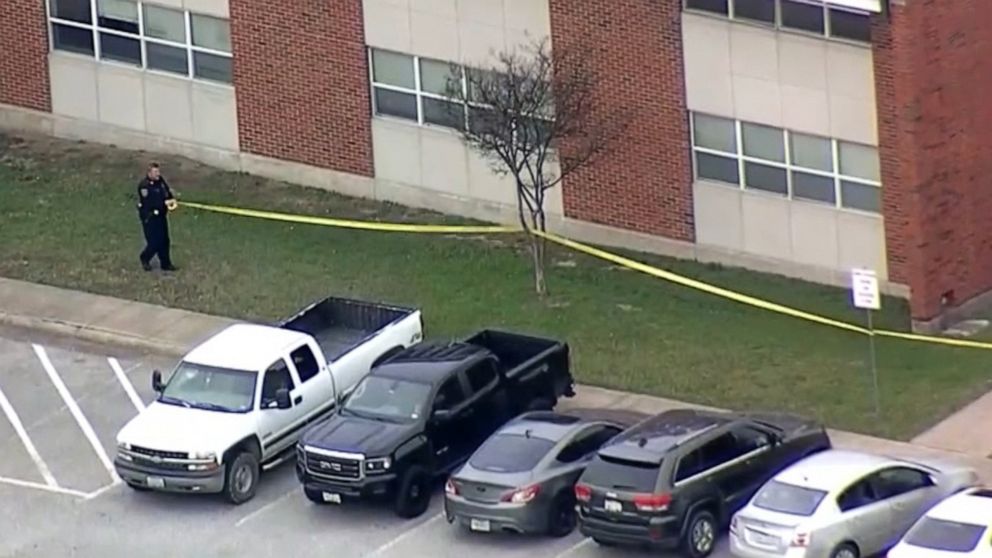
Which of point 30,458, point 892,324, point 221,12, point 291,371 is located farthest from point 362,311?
point 221,12

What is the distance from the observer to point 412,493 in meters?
30.9

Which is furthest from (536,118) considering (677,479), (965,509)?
(965,509)

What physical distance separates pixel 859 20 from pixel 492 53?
21.1 ft

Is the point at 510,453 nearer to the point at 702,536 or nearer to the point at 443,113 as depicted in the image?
the point at 702,536

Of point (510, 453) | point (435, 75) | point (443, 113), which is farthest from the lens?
point (435, 75)

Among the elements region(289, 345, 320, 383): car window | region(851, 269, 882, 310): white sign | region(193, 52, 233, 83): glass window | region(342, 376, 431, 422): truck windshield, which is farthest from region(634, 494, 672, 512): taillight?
region(193, 52, 233, 83): glass window

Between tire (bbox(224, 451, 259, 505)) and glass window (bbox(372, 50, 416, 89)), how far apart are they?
37.9 ft

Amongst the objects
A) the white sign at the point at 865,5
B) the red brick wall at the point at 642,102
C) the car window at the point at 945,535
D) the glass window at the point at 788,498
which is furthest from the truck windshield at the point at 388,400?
the red brick wall at the point at 642,102

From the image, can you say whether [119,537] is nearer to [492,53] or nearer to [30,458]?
[30,458]

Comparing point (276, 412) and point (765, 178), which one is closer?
point (276, 412)

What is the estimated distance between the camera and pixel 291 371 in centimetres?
3269

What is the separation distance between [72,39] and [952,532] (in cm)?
2356

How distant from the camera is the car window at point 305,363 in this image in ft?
108

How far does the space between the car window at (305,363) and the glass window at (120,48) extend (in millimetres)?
13537
